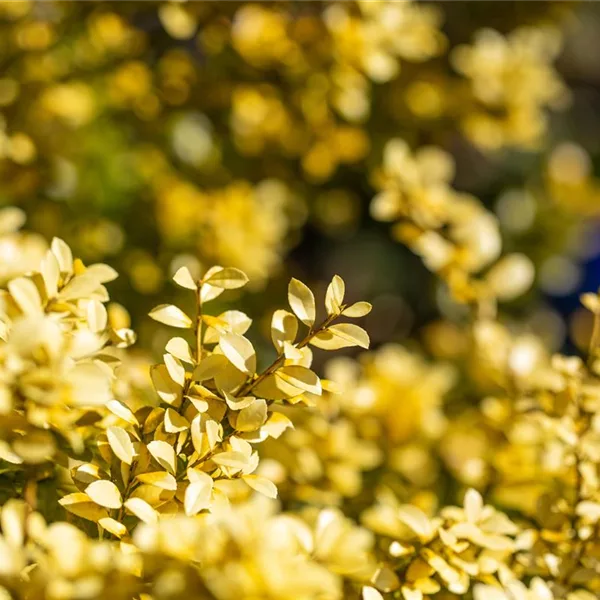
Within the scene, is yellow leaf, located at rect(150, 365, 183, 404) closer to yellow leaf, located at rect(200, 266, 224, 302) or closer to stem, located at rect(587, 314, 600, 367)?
yellow leaf, located at rect(200, 266, 224, 302)

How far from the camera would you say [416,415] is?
0.98 meters

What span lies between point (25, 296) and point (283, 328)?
0.17 metres

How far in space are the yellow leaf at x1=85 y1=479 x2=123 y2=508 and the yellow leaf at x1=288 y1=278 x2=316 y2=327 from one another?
0.56 ft

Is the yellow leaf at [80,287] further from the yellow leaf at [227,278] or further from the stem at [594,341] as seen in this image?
the stem at [594,341]

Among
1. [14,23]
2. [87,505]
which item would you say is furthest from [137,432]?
[14,23]

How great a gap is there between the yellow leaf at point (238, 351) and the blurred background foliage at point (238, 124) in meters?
0.58

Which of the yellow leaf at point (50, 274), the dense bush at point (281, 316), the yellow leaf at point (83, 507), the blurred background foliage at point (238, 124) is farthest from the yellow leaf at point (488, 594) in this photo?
the blurred background foliage at point (238, 124)

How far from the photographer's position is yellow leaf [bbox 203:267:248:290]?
1.73 feet

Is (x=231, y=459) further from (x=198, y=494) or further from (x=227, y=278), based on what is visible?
(x=227, y=278)

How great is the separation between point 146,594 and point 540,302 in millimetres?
1580

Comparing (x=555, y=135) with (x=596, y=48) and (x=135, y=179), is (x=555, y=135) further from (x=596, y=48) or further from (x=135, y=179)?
(x=135, y=179)

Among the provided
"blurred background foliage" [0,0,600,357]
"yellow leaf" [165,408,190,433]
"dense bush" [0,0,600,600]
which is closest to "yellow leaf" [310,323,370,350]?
"dense bush" [0,0,600,600]

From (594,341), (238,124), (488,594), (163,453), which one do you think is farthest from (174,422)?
(238,124)

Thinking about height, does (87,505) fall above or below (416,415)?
above
